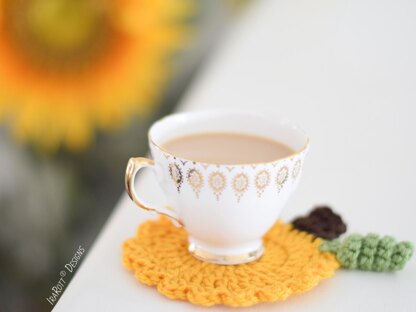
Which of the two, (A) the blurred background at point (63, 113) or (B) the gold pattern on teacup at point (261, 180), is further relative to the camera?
(A) the blurred background at point (63, 113)

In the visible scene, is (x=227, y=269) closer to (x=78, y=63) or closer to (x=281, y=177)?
(x=281, y=177)

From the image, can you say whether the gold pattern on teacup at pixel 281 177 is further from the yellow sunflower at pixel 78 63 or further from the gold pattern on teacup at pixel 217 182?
the yellow sunflower at pixel 78 63

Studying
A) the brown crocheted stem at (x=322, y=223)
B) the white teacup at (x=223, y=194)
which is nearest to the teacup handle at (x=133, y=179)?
the white teacup at (x=223, y=194)

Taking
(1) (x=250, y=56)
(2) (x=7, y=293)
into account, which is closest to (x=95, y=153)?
(2) (x=7, y=293)

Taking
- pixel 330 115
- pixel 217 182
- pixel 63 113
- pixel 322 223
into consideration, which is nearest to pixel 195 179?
pixel 217 182

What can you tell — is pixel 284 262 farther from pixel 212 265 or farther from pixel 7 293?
pixel 7 293
